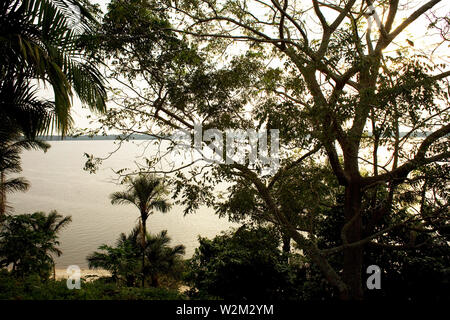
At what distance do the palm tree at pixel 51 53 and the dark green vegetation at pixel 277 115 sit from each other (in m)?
0.03

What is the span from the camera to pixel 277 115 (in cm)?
457

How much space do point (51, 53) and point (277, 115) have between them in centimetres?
354

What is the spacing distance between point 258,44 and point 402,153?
3.77 metres

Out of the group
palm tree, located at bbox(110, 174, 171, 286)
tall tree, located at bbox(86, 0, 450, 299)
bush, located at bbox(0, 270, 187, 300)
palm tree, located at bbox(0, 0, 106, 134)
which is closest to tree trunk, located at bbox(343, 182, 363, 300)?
tall tree, located at bbox(86, 0, 450, 299)

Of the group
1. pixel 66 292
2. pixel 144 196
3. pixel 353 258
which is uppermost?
pixel 144 196

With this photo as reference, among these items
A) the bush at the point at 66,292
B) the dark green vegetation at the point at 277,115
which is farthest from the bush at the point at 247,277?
the bush at the point at 66,292

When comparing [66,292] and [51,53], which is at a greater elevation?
[51,53]

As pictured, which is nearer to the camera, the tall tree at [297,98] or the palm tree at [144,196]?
the tall tree at [297,98]

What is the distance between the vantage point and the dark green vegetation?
4.45 meters

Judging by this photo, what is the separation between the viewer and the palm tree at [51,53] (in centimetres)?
427

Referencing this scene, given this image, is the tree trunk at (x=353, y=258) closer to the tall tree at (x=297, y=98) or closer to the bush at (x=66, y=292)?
the tall tree at (x=297, y=98)

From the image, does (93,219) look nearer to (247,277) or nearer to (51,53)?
(247,277)

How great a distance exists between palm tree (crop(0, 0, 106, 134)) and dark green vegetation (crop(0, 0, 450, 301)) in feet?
0.09

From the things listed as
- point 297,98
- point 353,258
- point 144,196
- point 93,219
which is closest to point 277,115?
point 297,98
